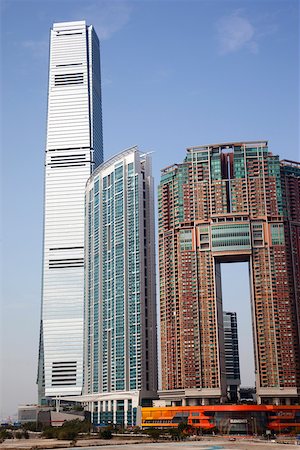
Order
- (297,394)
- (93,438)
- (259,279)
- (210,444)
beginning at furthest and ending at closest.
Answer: (259,279) → (297,394) → (93,438) → (210,444)

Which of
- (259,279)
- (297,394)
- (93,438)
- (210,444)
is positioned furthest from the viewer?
(259,279)

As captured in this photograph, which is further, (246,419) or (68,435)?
(246,419)

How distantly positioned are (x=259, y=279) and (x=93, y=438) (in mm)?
69128

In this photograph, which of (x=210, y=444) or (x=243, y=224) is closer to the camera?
(x=210, y=444)

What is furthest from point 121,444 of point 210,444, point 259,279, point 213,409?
point 259,279

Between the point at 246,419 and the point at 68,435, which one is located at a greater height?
the point at 246,419

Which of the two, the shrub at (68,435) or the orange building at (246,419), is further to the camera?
the orange building at (246,419)

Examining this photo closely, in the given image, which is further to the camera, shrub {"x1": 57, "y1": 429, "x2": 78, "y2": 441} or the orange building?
the orange building

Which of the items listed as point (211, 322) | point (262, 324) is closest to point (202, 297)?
point (211, 322)

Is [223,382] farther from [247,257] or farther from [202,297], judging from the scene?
[247,257]

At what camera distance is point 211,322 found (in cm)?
19562

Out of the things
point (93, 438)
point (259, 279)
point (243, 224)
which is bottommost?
point (93, 438)

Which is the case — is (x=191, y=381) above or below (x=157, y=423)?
above

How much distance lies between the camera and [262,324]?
191500 millimetres
